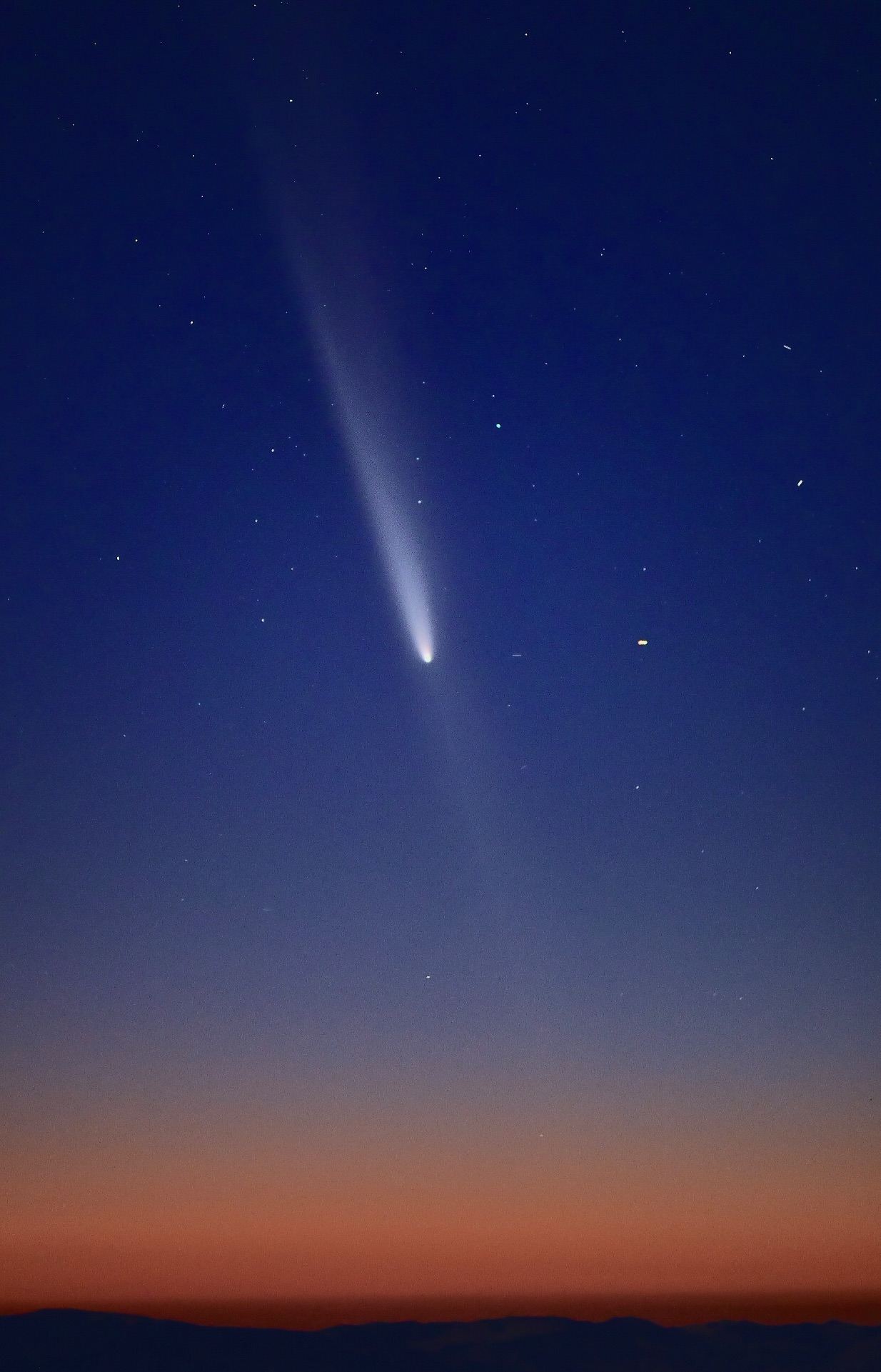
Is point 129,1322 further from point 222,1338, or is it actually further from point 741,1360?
point 741,1360

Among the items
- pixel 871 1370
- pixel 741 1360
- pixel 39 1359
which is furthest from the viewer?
pixel 741 1360

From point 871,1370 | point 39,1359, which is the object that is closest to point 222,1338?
point 39,1359

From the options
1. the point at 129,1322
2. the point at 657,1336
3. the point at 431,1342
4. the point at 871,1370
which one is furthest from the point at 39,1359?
the point at 871,1370

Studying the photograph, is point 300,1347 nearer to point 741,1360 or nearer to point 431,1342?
point 431,1342

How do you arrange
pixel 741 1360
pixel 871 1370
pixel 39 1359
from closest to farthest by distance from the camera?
pixel 39 1359
pixel 871 1370
pixel 741 1360

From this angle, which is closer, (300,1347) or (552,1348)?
(300,1347)

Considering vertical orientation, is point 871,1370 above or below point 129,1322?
below
